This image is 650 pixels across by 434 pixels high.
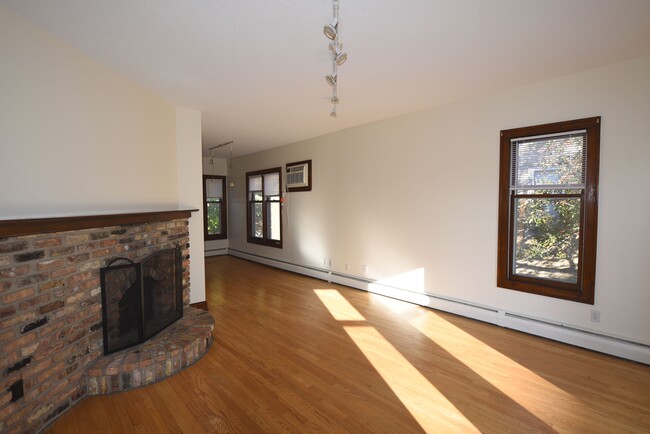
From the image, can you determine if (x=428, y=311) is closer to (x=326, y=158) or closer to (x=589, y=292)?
(x=589, y=292)

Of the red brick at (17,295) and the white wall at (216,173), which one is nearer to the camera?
the red brick at (17,295)

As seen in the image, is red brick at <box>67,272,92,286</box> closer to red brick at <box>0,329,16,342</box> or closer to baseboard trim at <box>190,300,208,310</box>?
red brick at <box>0,329,16,342</box>

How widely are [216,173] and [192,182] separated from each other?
14.4 ft

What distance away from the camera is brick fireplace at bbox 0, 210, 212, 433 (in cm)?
174

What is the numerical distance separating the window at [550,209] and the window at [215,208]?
666cm

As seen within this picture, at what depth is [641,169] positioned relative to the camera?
2.62m

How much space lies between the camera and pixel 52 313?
202 cm

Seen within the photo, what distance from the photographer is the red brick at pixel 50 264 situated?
194 centimetres

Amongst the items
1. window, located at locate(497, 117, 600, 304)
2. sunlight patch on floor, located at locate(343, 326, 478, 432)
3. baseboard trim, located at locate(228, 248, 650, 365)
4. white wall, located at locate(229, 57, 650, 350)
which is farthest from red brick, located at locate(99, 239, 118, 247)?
window, located at locate(497, 117, 600, 304)

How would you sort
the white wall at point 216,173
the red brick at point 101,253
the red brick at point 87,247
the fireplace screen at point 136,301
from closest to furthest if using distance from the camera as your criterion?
the red brick at point 87,247 → the red brick at point 101,253 → the fireplace screen at point 136,301 → the white wall at point 216,173

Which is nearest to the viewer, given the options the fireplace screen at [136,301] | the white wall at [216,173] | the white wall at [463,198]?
the fireplace screen at [136,301]

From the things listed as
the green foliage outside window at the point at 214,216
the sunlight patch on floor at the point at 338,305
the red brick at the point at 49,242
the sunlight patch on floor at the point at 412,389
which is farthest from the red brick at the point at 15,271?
the green foliage outside window at the point at 214,216

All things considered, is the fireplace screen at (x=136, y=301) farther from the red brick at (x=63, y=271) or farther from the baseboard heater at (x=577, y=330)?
the baseboard heater at (x=577, y=330)

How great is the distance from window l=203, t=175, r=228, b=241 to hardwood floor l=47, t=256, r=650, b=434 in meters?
4.68
